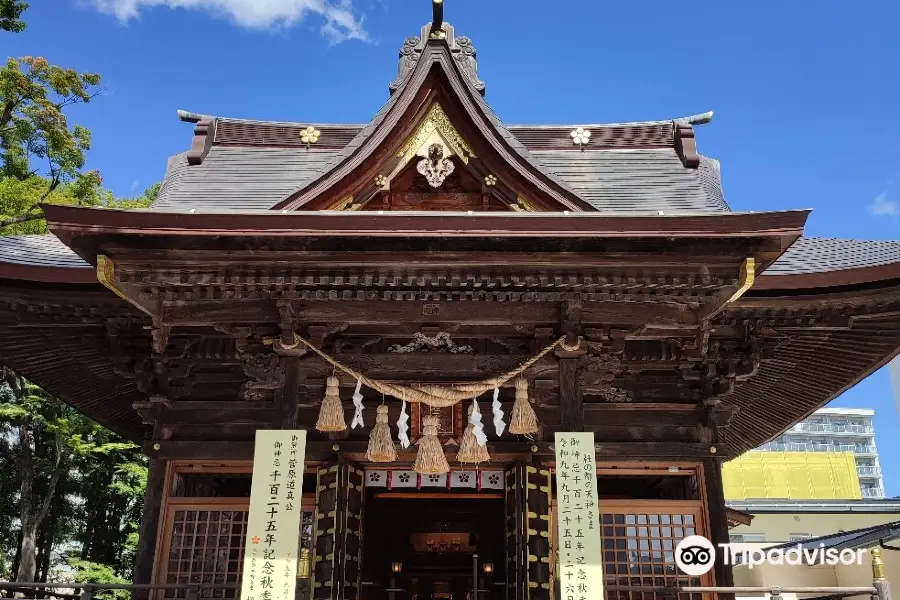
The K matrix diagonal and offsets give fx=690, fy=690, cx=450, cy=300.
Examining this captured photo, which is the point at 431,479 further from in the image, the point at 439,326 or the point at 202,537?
the point at 202,537

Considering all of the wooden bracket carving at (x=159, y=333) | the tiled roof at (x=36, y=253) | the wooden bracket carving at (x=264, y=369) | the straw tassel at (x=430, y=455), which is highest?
the tiled roof at (x=36, y=253)

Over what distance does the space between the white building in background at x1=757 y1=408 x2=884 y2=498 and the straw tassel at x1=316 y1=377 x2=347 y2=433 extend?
70.1m

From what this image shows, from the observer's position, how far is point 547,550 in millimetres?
7098

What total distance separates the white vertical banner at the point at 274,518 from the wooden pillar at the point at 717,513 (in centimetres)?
477

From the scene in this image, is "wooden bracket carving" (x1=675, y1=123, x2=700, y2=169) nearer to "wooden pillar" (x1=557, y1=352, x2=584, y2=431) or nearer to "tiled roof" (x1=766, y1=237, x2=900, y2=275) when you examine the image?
"tiled roof" (x1=766, y1=237, x2=900, y2=275)

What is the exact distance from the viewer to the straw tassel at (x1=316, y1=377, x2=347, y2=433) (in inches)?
264

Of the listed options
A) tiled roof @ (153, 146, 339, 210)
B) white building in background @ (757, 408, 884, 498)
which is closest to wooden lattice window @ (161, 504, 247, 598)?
tiled roof @ (153, 146, 339, 210)

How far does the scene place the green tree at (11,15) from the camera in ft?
63.5

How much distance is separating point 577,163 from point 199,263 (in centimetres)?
620

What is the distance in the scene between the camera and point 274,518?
620cm

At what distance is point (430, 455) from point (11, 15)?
65.8ft

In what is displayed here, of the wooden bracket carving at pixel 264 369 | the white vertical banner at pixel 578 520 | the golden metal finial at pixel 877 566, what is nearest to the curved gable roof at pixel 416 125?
the wooden bracket carving at pixel 264 369

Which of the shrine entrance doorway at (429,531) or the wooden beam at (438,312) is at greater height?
the wooden beam at (438,312)

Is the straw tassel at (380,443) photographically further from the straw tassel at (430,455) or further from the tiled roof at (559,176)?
the tiled roof at (559,176)
